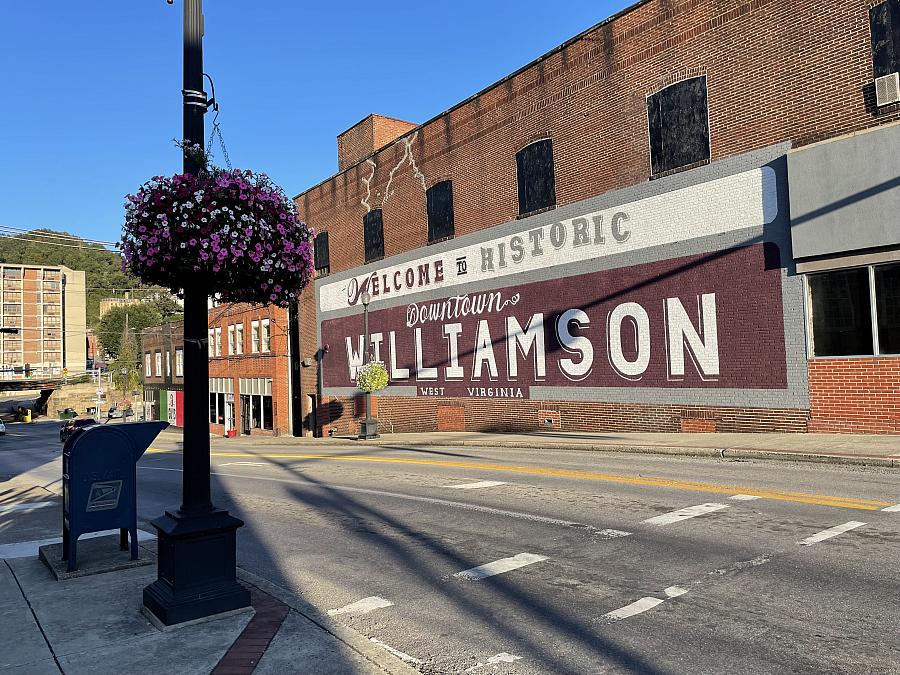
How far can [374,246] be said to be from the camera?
106 feet

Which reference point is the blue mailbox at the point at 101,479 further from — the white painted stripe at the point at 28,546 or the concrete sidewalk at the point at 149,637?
the white painted stripe at the point at 28,546

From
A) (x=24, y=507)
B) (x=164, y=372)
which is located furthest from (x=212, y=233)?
(x=164, y=372)

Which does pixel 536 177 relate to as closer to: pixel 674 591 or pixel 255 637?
pixel 674 591

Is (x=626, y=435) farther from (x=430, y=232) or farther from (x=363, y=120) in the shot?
(x=363, y=120)

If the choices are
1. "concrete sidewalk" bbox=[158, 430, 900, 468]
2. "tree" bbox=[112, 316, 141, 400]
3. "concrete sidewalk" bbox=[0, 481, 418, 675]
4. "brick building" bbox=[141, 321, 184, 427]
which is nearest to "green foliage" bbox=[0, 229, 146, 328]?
"tree" bbox=[112, 316, 141, 400]

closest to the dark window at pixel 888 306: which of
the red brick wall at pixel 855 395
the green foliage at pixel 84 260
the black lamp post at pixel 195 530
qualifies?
the red brick wall at pixel 855 395

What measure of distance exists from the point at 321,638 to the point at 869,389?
14.4m

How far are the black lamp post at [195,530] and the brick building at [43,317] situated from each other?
117 meters

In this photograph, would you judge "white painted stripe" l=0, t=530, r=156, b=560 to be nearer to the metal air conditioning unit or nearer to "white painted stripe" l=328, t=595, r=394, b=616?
"white painted stripe" l=328, t=595, r=394, b=616

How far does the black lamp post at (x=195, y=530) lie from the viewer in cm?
538

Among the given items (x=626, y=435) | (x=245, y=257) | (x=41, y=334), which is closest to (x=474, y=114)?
(x=626, y=435)

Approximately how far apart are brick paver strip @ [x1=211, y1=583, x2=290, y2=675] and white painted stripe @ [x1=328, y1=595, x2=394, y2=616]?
0.48m

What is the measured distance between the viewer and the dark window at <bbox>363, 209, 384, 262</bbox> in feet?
104

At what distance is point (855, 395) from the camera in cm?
1533
